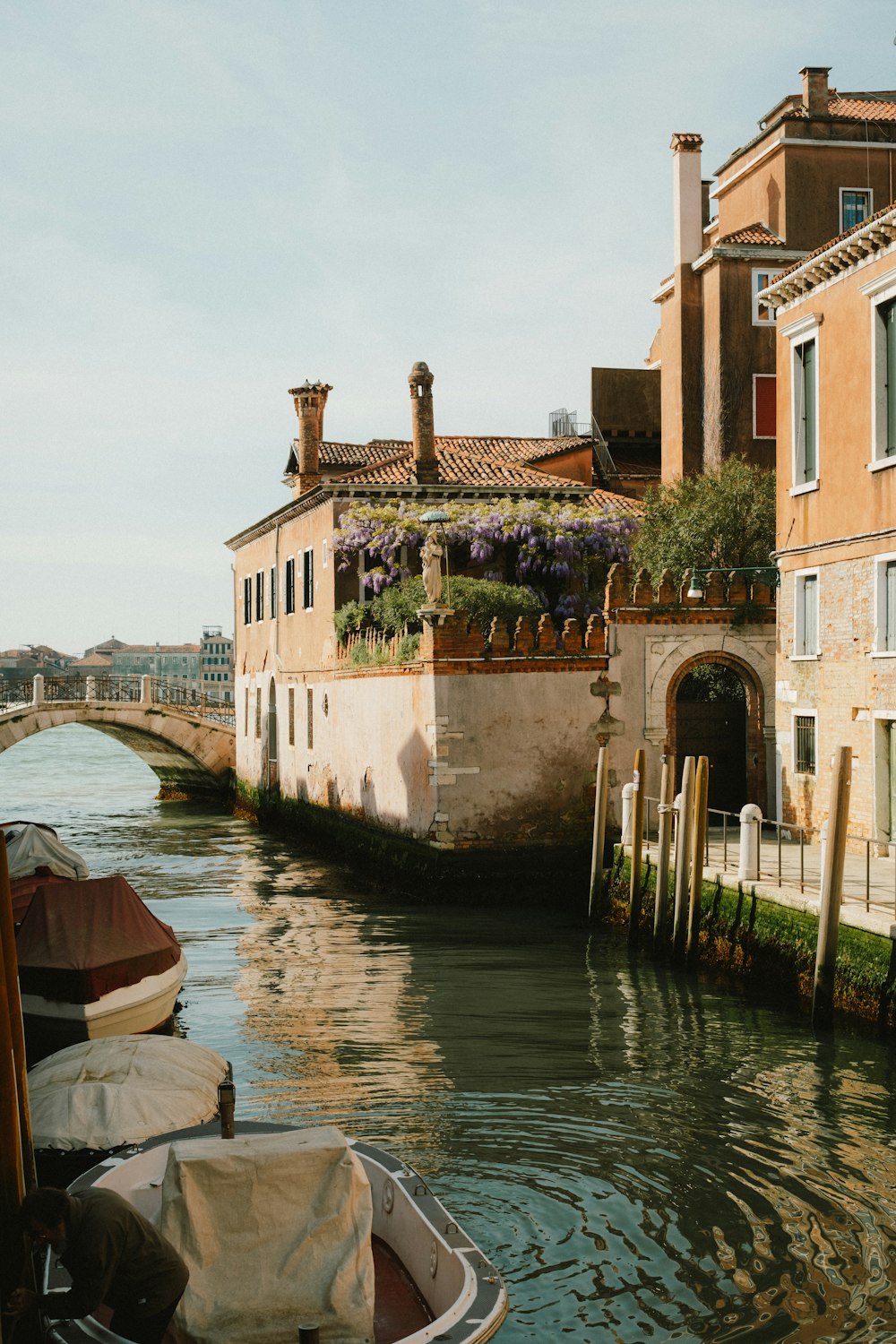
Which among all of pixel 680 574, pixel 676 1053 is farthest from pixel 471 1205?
pixel 680 574

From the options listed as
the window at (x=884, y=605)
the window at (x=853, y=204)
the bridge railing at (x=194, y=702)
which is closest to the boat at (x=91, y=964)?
the window at (x=884, y=605)

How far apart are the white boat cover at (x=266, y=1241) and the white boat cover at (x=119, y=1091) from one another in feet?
5.54

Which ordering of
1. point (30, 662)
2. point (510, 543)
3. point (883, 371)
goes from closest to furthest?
point (883, 371) → point (510, 543) → point (30, 662)

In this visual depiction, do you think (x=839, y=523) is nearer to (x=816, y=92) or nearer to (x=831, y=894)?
(x=831, y=894)

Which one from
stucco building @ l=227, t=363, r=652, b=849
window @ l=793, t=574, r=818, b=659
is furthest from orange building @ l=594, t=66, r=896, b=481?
window @ l=793, t=574, r=818, b=659

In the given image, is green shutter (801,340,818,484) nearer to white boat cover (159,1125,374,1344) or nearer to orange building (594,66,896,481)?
orange building (594,66,896,481)

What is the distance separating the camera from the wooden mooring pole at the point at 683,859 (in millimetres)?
12172

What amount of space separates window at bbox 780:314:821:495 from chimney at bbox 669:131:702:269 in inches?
391

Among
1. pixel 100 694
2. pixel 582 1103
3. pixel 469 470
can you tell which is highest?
pixel 469 470

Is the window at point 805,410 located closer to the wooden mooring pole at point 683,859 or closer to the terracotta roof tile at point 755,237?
the wooden mooring pole at point 683,859

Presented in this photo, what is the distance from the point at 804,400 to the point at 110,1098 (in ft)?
36.1

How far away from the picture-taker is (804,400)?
15.1 metres

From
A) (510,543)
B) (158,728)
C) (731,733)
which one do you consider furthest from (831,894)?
(158,728)

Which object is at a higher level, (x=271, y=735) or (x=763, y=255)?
(x=763, y=255)
